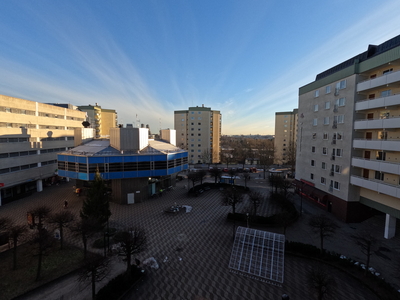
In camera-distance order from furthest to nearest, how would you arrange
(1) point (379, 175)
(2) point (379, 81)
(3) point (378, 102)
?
(1) point (379, 175) → (3) point (378, 102) → (2) point (379, 81)

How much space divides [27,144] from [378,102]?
5145 centimetres

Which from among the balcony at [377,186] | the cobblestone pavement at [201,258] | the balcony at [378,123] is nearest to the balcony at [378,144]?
the balcony at [378,123]

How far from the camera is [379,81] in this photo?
65.1 feet

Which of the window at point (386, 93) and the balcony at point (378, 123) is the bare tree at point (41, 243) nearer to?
the balcony at point (378, 123)

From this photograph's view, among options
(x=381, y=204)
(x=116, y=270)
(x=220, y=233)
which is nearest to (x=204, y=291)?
(x=116, y=270)

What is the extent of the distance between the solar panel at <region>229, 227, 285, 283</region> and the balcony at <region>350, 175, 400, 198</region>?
11862 mm

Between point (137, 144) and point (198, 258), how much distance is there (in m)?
21.4

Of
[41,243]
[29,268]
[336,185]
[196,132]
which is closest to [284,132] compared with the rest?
[196,132]

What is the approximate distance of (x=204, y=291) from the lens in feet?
41.4

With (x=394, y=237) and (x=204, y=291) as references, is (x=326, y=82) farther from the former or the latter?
(x=204, y=291)

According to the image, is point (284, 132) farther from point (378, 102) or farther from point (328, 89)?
point (378, 102)

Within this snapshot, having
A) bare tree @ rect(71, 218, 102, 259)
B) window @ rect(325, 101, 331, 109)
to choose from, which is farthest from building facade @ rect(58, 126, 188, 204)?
window @ rect(325, 101, 331, 109)

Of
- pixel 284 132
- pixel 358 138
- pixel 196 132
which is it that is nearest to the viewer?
pixel 358 138

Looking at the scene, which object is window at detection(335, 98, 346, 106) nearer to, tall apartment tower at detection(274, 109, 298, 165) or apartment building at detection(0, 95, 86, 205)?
apartment building at detection(0, 95, 86, 205)
